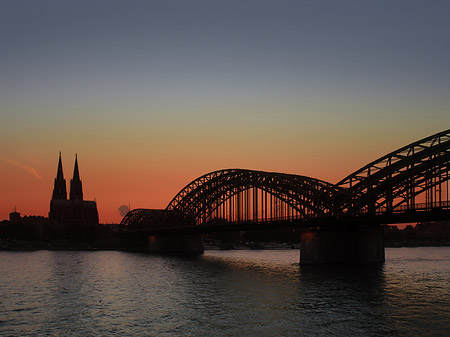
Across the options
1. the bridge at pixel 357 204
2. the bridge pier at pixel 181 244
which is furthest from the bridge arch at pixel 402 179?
the bridge pier at pixel 181 244

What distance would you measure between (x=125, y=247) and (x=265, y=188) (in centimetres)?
9612

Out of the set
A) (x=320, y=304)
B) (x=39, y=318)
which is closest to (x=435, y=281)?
(x=320, y=304)

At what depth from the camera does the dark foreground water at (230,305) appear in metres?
35.7

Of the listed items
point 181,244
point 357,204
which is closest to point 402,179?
point 357,204

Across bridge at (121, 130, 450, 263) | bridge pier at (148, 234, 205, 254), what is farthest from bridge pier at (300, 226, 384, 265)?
bridge pier at (148, 234, 205, 254)

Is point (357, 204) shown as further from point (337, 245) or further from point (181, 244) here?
point (181, 244)

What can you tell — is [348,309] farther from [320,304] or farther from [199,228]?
→ [199,228]

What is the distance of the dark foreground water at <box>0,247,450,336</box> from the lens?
35656 mm

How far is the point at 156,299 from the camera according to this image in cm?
5025

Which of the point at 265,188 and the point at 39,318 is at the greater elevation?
the point at 265,188

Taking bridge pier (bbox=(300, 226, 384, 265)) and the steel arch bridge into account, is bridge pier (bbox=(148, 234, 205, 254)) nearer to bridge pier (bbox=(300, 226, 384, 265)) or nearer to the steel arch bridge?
the steel arch bridge

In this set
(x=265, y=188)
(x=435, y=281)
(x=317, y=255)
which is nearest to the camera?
(x=435, y=281)

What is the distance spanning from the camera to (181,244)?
509ft

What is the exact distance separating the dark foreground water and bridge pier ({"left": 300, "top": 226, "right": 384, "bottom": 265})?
36.2ft
